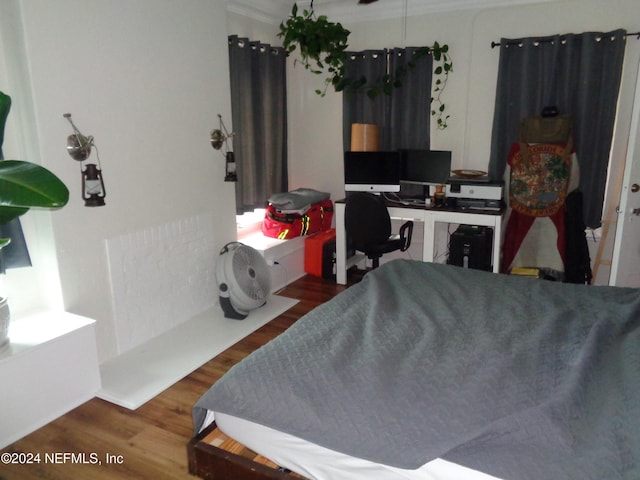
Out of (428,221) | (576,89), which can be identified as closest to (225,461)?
(428,221)

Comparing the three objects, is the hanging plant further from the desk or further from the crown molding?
the desk

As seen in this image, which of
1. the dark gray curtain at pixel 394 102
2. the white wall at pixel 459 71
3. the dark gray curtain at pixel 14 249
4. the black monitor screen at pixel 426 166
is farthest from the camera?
the dark gray curtain at pixel 394 102

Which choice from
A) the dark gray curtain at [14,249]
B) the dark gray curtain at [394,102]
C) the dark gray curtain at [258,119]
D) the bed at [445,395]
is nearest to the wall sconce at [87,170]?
the dark gray curtain at [14,249]

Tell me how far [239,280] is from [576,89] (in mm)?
2833

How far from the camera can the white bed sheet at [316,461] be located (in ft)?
4.39

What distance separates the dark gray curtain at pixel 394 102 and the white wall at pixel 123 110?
1340 mm

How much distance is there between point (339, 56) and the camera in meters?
4.04

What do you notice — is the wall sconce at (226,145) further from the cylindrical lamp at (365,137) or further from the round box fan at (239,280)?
the cylindrical lamp at (365,137)

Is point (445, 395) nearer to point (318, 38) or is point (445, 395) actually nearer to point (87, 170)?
point (87, 170)

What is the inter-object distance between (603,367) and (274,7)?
3793 mm

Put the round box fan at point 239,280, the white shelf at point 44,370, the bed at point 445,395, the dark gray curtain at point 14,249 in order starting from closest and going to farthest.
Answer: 1. the bed at point 445,395
2. the white shelf at point 44,370
3. the dark gray curtain at point 14,249
4. the round box fan at point 239,280

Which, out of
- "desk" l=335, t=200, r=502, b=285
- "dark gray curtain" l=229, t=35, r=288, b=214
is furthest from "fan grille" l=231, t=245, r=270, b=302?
"desk" l=335, t=200, r=502, b=285

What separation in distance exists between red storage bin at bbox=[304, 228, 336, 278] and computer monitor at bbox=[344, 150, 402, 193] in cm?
57

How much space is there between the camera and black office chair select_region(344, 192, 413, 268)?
360 centimetres
